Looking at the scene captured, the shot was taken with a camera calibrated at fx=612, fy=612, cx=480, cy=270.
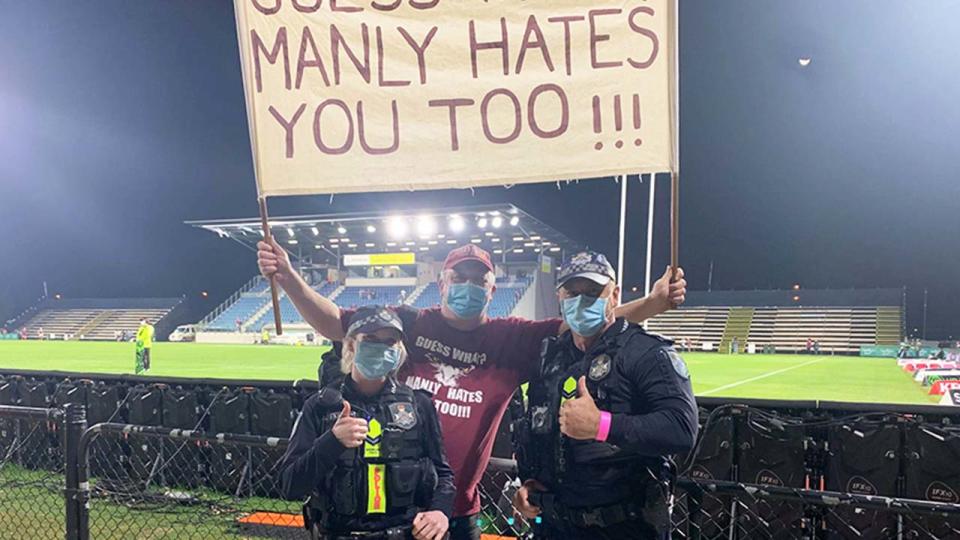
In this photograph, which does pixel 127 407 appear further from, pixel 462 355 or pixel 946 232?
pixel 946 232

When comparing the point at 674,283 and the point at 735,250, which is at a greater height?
the point at 674,283

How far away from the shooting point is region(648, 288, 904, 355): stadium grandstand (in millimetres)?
43406

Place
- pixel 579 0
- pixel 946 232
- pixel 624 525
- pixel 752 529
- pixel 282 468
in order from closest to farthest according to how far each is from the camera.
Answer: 1. pixel 624 525
2. pixel 282 468
3. pixel 579 0
4. pixel 752 529
5. pixel 946 232

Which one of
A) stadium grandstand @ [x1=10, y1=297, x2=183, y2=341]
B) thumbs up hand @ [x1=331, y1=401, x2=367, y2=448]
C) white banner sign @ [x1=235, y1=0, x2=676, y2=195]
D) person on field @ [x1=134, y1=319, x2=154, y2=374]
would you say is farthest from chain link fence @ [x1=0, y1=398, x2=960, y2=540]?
stadium grandstand @ [x1=10, y1=297, x2=183, y2=341]

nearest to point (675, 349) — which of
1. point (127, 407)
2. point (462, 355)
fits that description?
point (462, 355)

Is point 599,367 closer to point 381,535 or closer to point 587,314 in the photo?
point 587,314

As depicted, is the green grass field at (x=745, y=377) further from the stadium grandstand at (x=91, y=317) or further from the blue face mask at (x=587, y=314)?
the stadium grandstand at (x=91, y=317)

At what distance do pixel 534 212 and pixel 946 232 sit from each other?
110ft

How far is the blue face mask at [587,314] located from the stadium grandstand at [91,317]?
58757mm

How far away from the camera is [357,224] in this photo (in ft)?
151

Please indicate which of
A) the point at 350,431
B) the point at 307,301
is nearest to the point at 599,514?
the point at 350,431

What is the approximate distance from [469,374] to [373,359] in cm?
49

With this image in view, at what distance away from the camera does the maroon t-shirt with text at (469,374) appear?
2.71 meters

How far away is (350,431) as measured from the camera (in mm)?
2178
